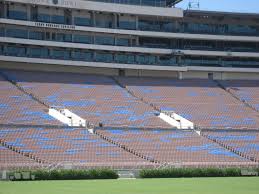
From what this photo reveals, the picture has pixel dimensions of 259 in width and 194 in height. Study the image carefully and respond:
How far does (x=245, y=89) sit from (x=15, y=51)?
2393 centimetres

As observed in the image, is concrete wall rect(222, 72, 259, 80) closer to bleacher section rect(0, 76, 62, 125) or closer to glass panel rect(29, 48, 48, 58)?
glass panel rect(29, 48, 48, 58)

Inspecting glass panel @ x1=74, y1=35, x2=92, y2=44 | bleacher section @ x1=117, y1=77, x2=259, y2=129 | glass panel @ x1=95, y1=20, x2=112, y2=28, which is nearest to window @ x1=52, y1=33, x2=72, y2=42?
glass panel @ x1=74, y1=35, x2=92, y2=44

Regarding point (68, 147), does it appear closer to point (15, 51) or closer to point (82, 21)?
point (15, 51)

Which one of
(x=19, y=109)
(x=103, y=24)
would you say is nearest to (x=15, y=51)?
(x=103, y=24)

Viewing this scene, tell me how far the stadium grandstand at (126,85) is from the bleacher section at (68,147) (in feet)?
0.24

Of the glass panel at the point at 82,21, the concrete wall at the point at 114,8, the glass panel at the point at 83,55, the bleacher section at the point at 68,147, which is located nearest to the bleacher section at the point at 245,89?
the concrete wall at the point at 114,8

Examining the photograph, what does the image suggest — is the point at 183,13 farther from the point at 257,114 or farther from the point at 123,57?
the point at 257,114

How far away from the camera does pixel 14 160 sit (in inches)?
1560

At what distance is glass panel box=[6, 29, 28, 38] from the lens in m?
58.6

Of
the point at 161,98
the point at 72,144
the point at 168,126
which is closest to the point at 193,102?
the point at 161,98

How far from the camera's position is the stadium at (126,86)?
43969mm

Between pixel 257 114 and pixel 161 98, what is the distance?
908 centimetres

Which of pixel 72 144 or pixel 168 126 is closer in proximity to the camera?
pixel 72 144

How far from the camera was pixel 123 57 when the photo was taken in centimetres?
6366
